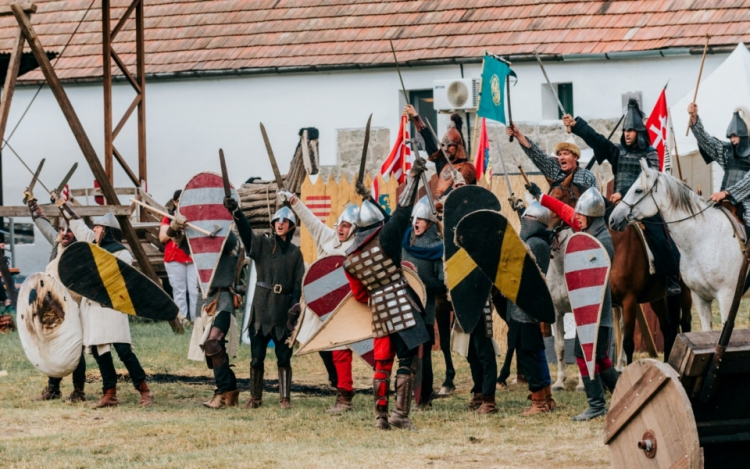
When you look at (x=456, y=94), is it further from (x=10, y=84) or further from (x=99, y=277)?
(x=99, y=277)

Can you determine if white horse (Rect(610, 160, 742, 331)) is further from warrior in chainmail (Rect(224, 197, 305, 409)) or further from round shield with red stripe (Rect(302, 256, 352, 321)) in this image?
warrior in chainmail (Rect(224, 197, 305, 409))

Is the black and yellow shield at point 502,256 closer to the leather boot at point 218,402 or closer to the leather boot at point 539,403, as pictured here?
the leather boot at point 539,403

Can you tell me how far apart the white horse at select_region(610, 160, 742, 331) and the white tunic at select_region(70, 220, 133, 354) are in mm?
3420

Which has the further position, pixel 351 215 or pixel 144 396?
pixel 144 396

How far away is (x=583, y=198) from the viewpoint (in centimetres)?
756

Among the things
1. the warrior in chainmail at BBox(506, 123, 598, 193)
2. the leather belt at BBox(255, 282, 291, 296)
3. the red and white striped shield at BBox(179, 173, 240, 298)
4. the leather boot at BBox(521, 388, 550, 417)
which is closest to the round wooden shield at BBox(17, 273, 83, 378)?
the red and white striped shield at BBox(179, 173, 240, 298)

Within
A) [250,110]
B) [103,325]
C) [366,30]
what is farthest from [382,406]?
[250,110]

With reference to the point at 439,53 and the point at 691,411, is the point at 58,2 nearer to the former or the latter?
the point at 439,53

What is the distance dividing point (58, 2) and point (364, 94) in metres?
5.91

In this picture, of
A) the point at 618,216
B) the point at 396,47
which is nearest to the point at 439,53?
the point at 396,47

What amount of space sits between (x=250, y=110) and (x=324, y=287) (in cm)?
1065

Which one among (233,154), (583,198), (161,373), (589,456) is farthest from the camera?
(233,154)

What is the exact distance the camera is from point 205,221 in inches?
334

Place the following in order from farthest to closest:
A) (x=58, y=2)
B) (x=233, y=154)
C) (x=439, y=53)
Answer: (x=58, y=2) → (x=233, y=154) → (x=439, y=53)
